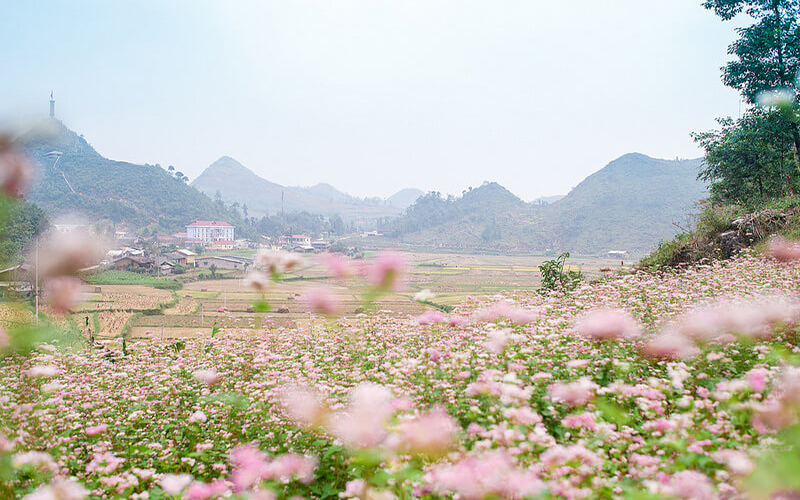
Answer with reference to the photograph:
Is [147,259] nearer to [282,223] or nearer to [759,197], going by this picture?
[282,223]

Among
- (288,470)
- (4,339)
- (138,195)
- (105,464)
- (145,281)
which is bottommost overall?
→ (145,281)

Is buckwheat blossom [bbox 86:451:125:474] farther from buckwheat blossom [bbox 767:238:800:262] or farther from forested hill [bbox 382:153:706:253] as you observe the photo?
forested hill [bbox 382:153:706:253]

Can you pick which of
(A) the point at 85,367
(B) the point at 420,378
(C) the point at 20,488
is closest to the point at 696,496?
(B) the point at 420,378

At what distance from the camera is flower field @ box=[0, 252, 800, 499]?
1643 millimetres

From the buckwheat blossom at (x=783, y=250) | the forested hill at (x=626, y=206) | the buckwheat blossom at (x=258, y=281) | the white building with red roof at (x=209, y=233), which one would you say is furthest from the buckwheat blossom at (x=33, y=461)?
the white building with red roof at (x=209, y=233)

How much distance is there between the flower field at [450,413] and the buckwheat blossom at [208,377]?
0.02m

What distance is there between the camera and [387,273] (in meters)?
1.04

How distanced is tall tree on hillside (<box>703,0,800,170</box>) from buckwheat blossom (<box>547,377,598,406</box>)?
40.1 feet

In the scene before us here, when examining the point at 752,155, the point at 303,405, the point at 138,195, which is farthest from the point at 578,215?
A: the point at 303,405

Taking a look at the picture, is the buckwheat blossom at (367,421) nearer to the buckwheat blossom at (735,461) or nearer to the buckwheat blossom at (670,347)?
the buckwheat blossom at (735,461)

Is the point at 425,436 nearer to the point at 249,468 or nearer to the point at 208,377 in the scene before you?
the point at 249,468

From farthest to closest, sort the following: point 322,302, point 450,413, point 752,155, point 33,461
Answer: point 752,155
point 450,413
point 33,461
point 322,302

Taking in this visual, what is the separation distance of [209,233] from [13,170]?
62.1m

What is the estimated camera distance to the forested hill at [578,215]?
176 feet
